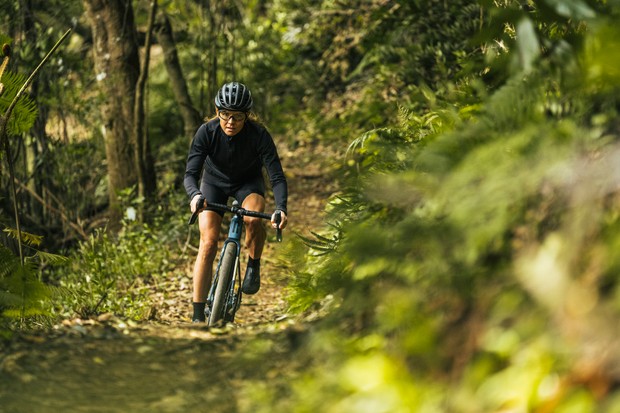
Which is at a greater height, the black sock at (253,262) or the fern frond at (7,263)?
the black sock at (253,262)

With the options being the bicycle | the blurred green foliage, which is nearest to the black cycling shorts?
the bicycle

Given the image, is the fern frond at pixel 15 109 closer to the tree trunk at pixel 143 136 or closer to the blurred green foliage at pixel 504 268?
the blurred green foliage at pixel 504 268

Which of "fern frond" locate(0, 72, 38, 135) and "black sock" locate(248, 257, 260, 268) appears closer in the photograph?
"fern frond" locate(0, 72, 38, 135)

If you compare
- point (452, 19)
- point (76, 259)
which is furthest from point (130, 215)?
point (452, 19)

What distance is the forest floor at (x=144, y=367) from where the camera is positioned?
349 cm

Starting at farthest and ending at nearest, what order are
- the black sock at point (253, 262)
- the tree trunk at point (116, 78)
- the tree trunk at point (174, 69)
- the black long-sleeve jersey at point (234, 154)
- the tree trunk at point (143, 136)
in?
the tree trunk at point (174, 69) < the tree trunk at point (116, 78) < the tree trunk at point (143, 136) < the black sock at point (253, 262) < the black long-sleeve jersey at point (234, 154)

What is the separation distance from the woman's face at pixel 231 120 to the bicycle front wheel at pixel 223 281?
3.05 feet

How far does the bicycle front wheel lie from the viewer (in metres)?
6.08

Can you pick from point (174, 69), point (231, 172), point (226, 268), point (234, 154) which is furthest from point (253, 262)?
point (174, 69)

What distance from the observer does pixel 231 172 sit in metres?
6.50

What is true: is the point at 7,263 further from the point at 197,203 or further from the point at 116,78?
the point at 116,78

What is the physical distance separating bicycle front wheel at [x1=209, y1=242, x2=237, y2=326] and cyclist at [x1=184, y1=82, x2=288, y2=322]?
12 cm

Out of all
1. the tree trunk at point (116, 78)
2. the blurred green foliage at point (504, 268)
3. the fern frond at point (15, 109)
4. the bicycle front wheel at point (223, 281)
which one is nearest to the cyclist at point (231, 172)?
the bicycle front wheel at point (223, 281)

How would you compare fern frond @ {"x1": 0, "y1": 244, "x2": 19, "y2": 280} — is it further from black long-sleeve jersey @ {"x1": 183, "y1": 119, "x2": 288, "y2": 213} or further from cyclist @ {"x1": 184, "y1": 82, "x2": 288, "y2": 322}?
black long-sleeve jersey @ {"x1": 183, "y1": 119, "x2": 288, "y2": 213}
